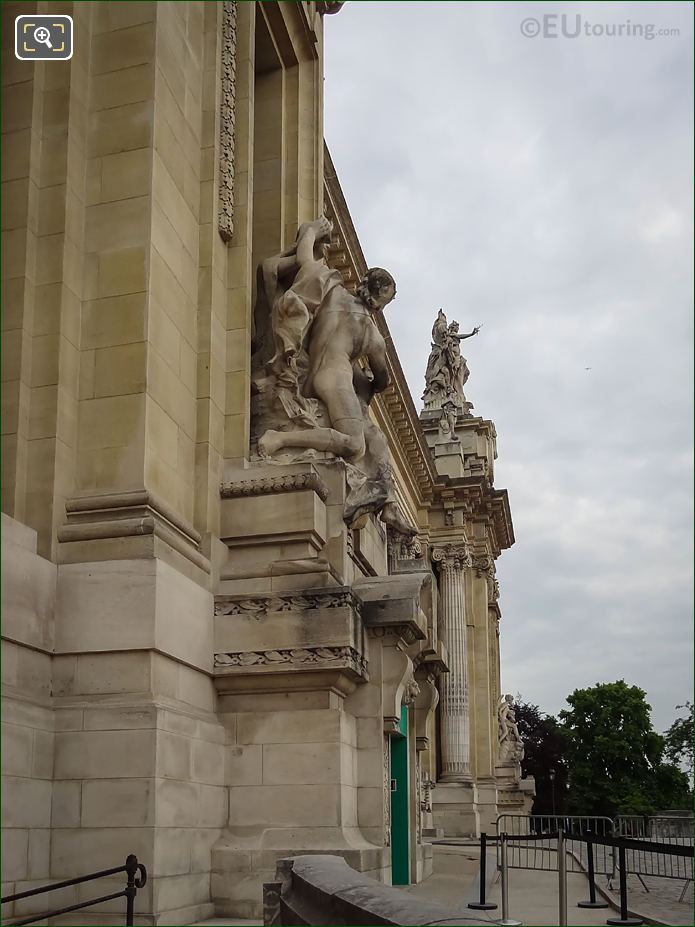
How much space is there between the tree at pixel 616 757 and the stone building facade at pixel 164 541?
67.1 metres

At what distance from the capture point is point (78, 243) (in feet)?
34.4

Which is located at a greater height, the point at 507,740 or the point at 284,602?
the point at 284,602

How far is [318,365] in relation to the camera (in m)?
12.9

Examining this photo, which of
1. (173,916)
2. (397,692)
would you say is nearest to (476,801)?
(397,692)

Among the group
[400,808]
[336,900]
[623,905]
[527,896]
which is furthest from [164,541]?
[527,896]

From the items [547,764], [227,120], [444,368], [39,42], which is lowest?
[547,764]

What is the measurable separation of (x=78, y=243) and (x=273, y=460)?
3016 mm

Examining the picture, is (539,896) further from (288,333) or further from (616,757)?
(616,757)

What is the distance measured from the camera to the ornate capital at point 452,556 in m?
44.4

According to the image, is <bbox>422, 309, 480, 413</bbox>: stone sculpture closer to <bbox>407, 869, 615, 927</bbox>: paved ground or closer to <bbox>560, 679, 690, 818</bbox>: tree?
<bbox>407, 869, 615, 927</bbox>: paved ground

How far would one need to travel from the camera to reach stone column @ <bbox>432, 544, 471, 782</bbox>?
40938 millimetres

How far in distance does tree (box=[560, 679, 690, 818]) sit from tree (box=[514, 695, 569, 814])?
1.79m

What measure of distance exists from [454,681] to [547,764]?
43.8m

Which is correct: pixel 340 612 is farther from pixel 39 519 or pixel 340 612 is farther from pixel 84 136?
pixel 84 136
